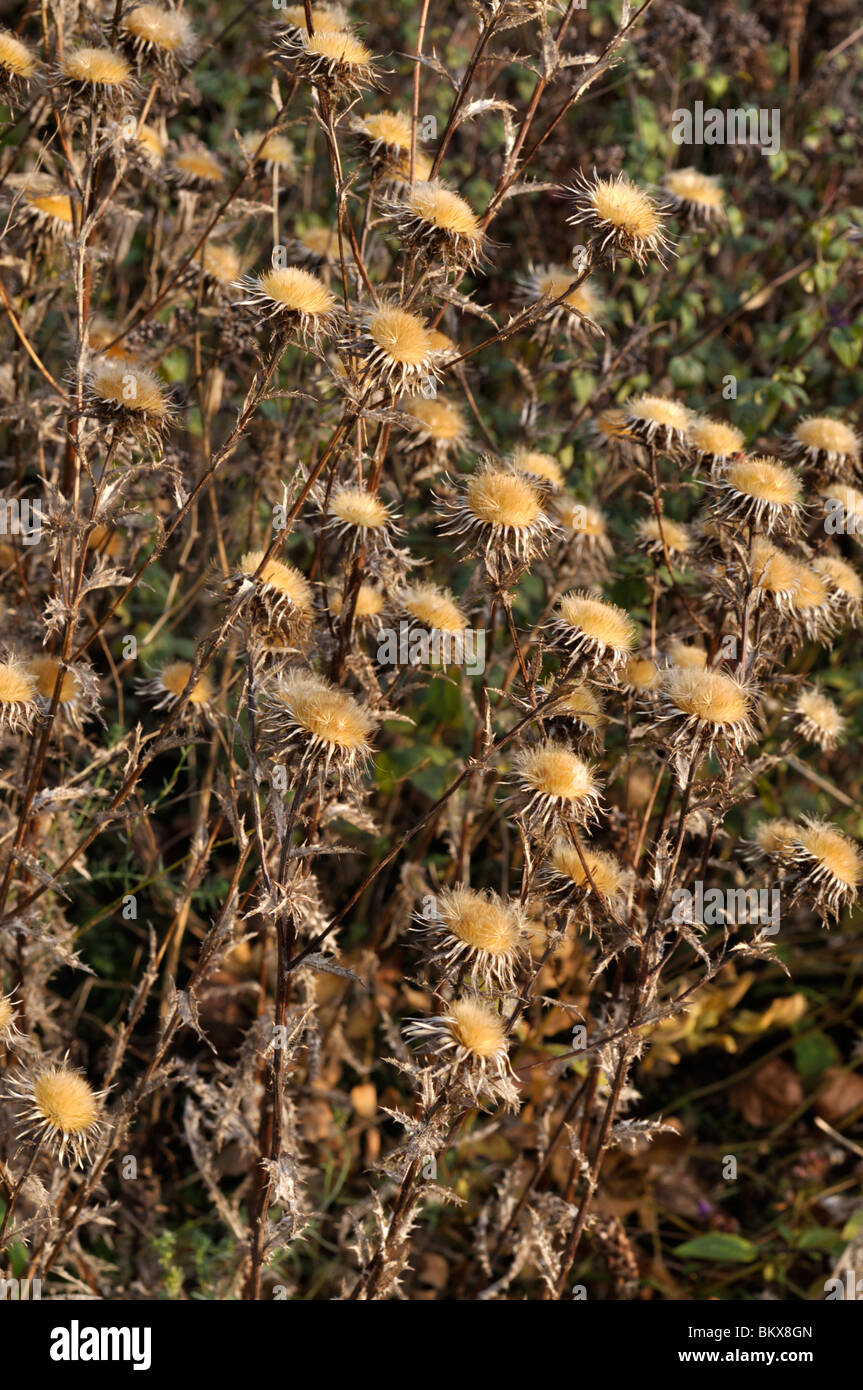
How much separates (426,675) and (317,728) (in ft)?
2.43

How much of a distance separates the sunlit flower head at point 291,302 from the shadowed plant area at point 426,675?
0.04 ft

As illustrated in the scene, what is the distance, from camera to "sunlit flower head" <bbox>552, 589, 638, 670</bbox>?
188cm

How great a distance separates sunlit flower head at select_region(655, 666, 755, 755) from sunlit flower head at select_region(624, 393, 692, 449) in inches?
22.0

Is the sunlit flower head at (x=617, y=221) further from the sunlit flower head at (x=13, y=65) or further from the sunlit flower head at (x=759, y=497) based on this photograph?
the sunlit flower head at (x=13, y=65)

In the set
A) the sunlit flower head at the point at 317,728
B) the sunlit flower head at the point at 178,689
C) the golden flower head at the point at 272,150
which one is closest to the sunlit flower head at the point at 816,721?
the sunlit flower head at the point at 317,728

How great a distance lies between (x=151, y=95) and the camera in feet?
7.58

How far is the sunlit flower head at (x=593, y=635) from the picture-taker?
1.88 metres

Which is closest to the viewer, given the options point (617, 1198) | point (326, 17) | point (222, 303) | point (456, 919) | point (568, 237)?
point (456, 919)

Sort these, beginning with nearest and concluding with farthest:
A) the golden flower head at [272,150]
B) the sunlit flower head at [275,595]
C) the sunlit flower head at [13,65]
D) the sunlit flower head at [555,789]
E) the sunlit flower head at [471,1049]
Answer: the sunlit flower head at [471,1049]
the sunlit flower head at [555,789]
the sunlit flower head at [275,595]
the sunlit flower head at [13,65]
the golden flower head at [272,150]

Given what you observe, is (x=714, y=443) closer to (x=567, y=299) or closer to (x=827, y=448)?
(x=827, y=448)

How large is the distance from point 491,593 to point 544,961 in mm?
600

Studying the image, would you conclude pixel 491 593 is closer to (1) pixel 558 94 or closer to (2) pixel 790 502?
(2) pixel 790 502

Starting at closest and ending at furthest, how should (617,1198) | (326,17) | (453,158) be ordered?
(326,17)
(617,1198)
(453,158)
